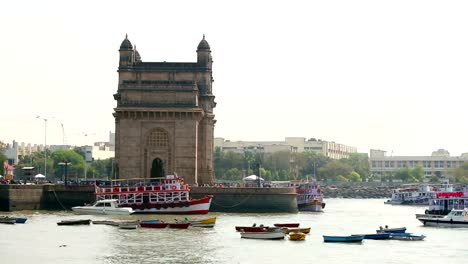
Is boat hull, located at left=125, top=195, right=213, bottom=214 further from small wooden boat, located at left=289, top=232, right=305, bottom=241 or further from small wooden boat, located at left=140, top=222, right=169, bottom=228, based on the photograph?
small wooden boat, located at left=289, top=232, right=305, bottom=241

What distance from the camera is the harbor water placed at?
2945 inches

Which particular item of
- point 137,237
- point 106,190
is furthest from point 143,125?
point 137,237

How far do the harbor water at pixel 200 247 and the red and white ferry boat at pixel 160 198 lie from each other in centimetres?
1296

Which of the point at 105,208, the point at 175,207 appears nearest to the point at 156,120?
the point at 175,207

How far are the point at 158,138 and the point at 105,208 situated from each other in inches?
746

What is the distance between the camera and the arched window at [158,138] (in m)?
133

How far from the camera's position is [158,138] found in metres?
134

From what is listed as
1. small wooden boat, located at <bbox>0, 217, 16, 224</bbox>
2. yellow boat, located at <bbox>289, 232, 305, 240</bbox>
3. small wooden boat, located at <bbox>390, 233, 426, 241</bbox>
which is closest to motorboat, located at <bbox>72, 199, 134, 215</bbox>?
small wooden boat, located at <bbox>0, 217, 16, 224</bbox>

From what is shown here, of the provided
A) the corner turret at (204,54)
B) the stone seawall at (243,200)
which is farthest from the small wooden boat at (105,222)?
the corner turret at (204,54)

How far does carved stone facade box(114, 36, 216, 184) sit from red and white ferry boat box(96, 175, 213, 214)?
12.4 metres

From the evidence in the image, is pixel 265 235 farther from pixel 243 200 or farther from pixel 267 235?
pixel 243 200

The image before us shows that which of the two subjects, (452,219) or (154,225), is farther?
(452,219)

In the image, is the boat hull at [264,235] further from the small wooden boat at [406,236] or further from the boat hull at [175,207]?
the boat hull at [175,207]

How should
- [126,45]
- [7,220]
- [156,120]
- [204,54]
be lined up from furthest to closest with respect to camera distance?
[204,54] → [126,45] → [156,120] → [7,220]
